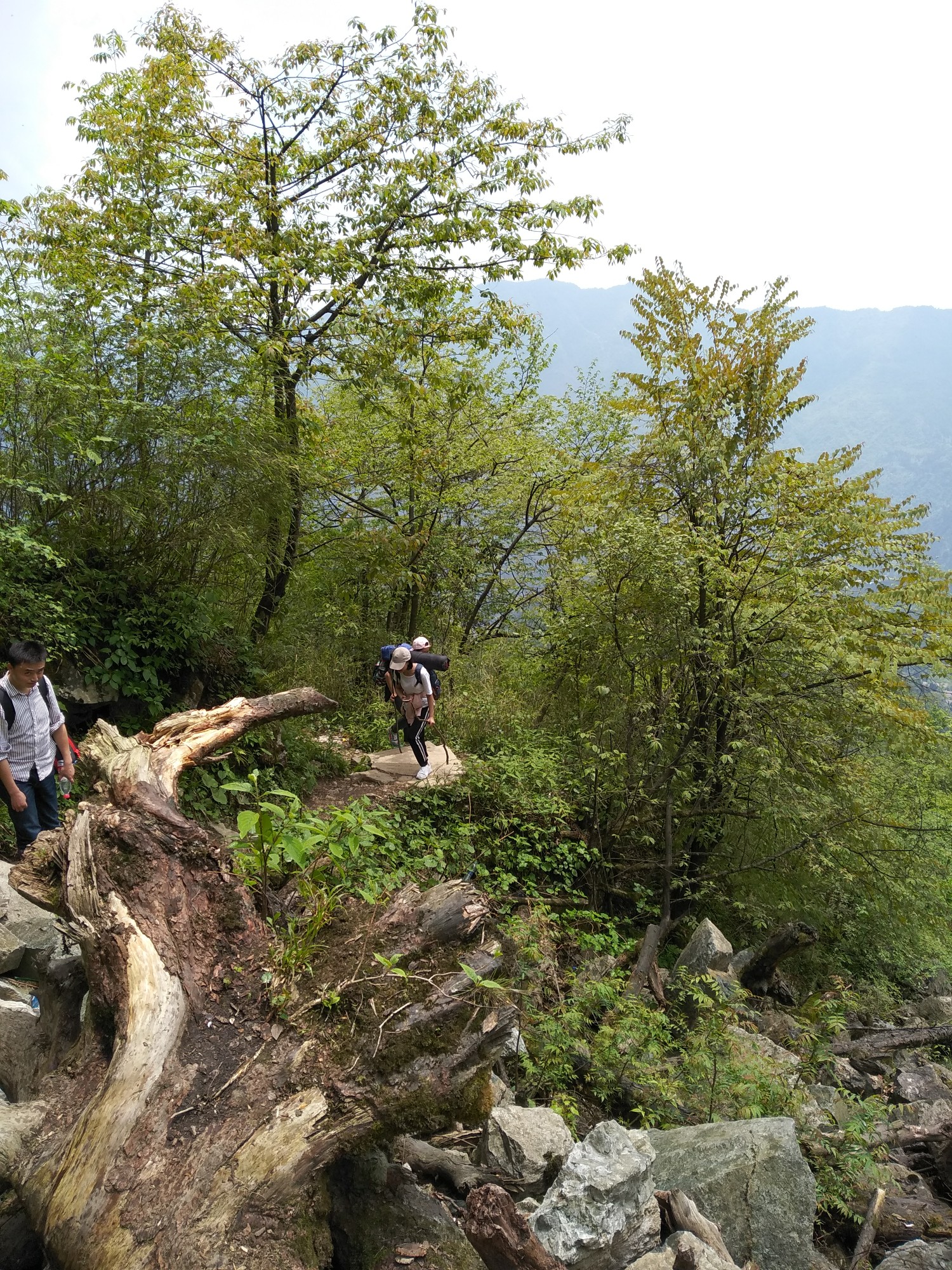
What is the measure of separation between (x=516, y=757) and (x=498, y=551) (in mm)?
6519

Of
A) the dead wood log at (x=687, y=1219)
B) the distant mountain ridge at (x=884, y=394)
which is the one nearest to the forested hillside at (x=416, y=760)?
the dead wood log at (x=687, y=1219)

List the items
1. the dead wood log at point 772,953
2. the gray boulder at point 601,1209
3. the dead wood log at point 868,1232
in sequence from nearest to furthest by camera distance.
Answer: the gray boulder at point 601,1209 < the dead wood log at point 868,1232 < the dead wood log at point 772,953

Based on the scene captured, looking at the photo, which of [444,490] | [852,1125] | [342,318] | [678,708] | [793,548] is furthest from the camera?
[444,490]

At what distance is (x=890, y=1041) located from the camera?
671 centimetres

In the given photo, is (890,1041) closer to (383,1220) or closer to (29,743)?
(383,1220)

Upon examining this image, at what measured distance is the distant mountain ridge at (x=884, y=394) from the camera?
374 feet

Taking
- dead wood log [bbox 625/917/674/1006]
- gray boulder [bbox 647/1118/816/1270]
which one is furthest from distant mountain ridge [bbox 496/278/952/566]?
gray boulder [bbox 647/1118/816/1270]

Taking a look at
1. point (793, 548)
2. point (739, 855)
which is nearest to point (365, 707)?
point (739, 855)

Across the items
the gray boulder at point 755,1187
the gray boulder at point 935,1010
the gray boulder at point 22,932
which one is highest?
the gray boulder at point 22,932

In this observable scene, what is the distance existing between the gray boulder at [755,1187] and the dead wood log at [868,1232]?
54 centimetres

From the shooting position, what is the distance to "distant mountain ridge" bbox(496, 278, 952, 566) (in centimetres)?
11412

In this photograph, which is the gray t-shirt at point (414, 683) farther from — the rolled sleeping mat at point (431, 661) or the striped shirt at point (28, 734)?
the striped shirt at point (28, 734)

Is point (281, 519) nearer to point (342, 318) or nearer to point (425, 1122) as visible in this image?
point (342, 318)

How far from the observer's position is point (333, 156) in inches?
367
